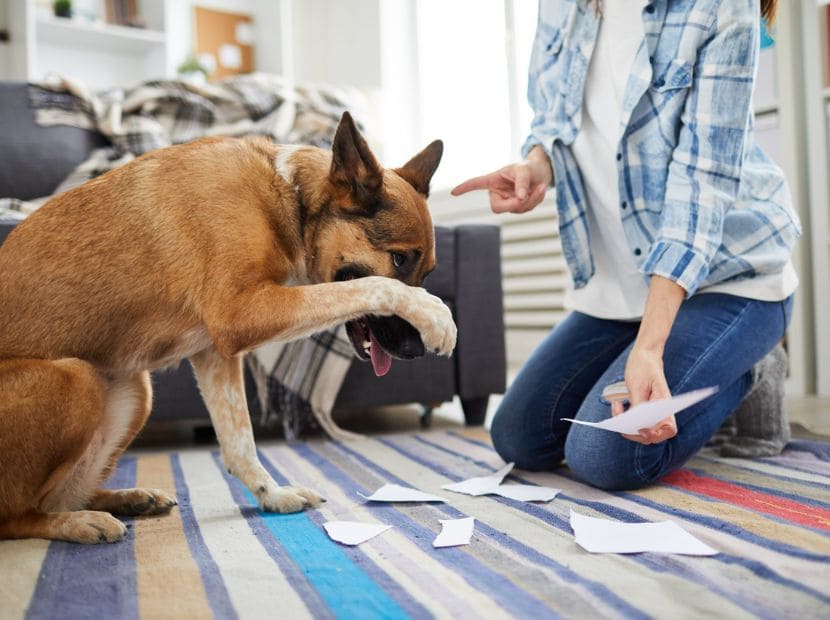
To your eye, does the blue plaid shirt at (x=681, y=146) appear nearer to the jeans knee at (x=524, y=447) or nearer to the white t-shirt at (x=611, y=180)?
the white t-shirt at (x=611, y=180)

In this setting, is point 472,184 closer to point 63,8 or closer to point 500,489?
point 500,489

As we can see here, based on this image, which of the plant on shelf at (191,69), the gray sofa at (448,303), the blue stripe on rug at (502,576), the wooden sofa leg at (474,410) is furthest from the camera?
the plant on shelf at (191,69)

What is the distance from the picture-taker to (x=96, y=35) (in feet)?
15.3

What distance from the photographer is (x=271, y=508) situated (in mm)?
1546

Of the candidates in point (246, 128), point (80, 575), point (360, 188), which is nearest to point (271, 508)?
point (80, 575)

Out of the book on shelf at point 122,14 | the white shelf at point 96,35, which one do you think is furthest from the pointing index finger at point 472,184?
the book on shelf at point 122,14

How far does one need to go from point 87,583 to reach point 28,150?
233 centimetres

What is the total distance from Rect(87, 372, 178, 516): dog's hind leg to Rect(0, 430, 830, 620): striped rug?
5cm

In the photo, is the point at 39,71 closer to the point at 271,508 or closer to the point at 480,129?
the point at 480,129

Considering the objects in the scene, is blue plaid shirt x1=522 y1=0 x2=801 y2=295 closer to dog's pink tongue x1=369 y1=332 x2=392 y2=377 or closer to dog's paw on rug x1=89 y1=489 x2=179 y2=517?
dog's pink tongue x1=369 y1=332 x2=392 y2=377

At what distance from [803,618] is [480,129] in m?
4.68

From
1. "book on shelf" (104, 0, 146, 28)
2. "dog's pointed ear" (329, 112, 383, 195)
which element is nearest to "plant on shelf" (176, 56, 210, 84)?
"book on shelf" (104, 0, 146, 28)

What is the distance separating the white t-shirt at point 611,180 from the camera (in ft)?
5.56

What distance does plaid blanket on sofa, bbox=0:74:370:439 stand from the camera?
2502 millimetres
